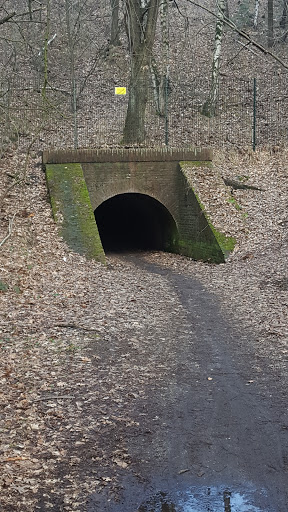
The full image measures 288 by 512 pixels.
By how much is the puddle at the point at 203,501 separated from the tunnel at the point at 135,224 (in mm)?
12991

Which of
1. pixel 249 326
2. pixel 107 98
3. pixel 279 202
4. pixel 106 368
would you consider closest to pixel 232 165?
pixel 279 202

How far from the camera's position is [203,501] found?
3838 millimetres

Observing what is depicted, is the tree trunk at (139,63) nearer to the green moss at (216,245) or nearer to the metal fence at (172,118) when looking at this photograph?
the metal fence at (172,118)

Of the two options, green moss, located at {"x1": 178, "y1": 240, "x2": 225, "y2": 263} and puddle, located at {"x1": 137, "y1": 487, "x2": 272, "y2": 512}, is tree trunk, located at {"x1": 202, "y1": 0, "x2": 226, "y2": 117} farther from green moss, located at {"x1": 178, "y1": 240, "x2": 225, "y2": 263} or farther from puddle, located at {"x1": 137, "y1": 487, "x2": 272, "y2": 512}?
puddle, located at {"x1": 137, "y1": 487, "x2": 272, "y2": 512}

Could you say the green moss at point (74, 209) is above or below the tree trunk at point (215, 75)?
below

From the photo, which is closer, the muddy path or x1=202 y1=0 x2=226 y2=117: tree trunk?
the muddy path

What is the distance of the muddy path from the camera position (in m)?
3.88

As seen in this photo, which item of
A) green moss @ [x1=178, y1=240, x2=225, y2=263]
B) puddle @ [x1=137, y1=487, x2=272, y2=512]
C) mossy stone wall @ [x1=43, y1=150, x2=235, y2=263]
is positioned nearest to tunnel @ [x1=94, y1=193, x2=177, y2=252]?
mossy stone wall @ [x1=43, y1=150, x2=235, y2=263]

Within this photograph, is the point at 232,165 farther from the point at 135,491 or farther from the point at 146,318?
the point at 135,491

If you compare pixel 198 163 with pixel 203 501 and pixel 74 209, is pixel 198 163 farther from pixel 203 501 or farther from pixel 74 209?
pixel 203 501

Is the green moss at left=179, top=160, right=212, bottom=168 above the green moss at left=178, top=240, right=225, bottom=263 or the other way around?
above

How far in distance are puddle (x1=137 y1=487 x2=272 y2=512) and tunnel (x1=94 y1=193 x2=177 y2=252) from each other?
1299cm

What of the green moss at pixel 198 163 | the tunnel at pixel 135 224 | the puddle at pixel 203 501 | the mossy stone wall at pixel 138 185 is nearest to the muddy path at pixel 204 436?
the puddle at pixel 203 501

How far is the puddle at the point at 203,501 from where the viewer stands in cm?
375
